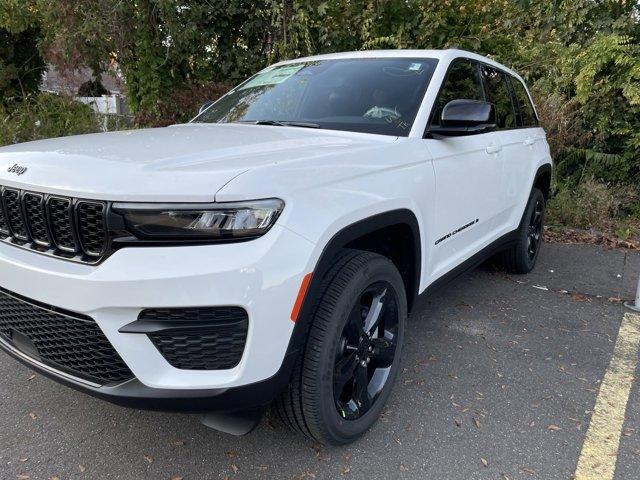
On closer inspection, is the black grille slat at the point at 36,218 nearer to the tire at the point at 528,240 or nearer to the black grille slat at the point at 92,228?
the black grille slat at the point at 92,228

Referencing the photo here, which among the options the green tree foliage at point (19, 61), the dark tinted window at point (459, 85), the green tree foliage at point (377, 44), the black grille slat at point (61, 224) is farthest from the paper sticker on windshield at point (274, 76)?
the green tree foliage at point (19, 61)

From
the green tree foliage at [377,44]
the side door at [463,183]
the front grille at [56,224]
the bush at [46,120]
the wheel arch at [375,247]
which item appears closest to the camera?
the front grille at [56,224]

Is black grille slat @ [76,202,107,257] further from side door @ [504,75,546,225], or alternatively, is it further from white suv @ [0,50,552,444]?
side door @ [504,75,546,225]

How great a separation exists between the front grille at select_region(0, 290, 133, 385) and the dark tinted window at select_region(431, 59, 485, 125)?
2041 millimetres

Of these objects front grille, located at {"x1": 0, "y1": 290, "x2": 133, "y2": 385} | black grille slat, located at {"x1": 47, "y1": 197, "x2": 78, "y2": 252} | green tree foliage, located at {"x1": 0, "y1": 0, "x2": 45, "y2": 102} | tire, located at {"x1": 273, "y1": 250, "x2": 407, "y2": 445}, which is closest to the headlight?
black grille slat, located at {"x1": 47, "y1": 197, "x2": 78, "y2": 252}

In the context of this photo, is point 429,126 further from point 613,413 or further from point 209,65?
point 209,65

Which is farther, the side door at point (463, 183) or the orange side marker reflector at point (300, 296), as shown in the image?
the side door at point (463, 183)

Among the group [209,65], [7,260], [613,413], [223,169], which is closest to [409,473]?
[613,413]

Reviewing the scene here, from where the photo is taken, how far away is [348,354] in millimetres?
2291

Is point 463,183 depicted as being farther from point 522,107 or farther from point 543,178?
point 543,178

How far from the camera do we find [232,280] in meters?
1.66

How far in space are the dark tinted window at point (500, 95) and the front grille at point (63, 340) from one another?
319 cm

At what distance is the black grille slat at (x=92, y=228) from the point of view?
1.75 meters

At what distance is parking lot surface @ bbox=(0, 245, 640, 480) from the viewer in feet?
7.45
